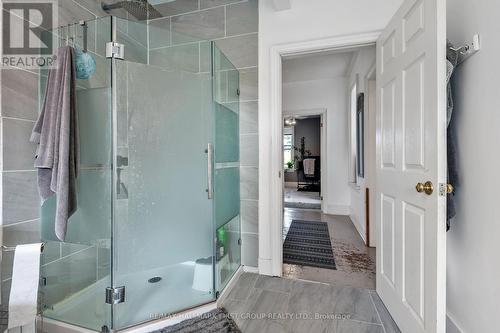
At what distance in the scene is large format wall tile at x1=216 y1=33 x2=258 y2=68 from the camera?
2.19 m

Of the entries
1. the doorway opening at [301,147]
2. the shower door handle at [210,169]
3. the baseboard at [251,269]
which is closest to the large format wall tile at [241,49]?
the shower door handle at [210,169]

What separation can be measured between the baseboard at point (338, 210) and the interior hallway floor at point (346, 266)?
80 cm

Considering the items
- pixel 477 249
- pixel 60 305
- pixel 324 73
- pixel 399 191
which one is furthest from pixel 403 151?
pixel 324 73

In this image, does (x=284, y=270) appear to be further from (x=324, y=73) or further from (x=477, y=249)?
(x=324, y=73)

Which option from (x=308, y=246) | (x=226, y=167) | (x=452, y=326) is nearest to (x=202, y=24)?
(x=226, y=167)

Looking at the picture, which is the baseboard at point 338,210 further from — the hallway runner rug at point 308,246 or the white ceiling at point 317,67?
the white ceiling at point 317,67

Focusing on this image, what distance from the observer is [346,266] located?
7.78 feet

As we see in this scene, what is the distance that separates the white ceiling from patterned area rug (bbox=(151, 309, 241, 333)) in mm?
3470

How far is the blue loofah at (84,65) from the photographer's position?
1.51m

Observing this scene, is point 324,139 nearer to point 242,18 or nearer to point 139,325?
point 242,18

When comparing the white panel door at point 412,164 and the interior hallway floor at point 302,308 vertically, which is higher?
the white panel door at point 412,164

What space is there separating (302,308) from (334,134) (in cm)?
370

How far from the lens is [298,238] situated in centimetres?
321

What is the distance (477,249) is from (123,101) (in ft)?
6.96
